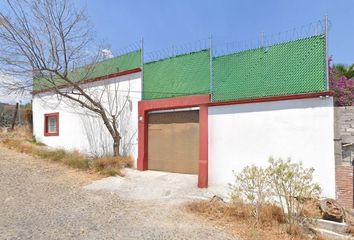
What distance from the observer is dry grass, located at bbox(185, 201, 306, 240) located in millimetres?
5590

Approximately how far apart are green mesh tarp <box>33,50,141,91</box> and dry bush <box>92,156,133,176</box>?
375 cm

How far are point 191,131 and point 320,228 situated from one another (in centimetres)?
542

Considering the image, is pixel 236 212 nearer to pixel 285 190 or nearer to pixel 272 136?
pixel 285 190

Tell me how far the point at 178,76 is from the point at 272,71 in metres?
3.51

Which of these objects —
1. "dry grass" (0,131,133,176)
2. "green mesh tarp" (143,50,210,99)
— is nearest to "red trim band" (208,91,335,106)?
"green mesh tarp" (143,50,210,99)

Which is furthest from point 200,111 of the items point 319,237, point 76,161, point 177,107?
point 76,161

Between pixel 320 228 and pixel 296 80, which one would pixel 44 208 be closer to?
pixel 320 228

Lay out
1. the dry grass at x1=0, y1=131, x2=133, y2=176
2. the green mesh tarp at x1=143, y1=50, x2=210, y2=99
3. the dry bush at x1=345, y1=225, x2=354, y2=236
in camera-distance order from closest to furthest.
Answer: the dry bush at x1=345, y1=225, x2=354, y2=236 < the green mesh tarp at x1=143, y1=50, x2=210, y2=99 < the dry grass at x1=0, y1=131, x2=133, y2=176

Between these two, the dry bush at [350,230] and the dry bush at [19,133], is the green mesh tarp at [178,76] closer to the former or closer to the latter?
the dry bush at [350,230]

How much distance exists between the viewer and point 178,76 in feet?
35.3

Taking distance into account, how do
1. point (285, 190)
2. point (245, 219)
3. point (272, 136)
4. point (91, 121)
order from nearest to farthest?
1. point (285, 190)
2. point (245, 219)
3. point (272, 136)
4. point (91, 121)

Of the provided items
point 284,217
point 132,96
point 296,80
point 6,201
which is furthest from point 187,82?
point 6,201

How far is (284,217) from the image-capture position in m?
6.20

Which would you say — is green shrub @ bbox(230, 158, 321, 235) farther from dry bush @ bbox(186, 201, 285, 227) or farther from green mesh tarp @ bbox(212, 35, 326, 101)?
green mesh tarp @ bbox(212, 35, 326, 101)
